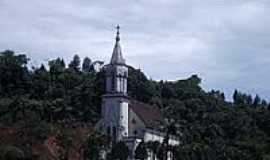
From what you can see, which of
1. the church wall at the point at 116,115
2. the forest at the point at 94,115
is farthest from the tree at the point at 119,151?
the church wall at the point at 116,115

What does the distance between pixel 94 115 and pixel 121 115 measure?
6.48 m

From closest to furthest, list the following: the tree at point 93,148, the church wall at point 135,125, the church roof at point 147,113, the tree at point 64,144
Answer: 1. the tree at point 64,144
2. the tree at point 93,148
3. the church wall at point 135,125
4. the church roof at point 147,113

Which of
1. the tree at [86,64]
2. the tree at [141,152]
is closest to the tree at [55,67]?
the tree at [86,64]

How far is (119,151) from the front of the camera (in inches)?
2805

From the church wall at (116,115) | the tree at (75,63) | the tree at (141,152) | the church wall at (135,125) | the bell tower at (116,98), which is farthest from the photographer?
the tree at (75,63)

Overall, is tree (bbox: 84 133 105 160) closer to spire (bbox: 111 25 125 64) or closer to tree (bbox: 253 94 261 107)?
spire (bbox: 111 25 125 64)

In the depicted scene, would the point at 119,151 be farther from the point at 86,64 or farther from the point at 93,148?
the point at 86,64

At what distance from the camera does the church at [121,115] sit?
80.8 meters

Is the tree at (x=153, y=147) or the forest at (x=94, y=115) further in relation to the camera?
the tree at (x=153, y=147)

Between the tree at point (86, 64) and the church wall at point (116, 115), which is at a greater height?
the tree at point (86, 64)

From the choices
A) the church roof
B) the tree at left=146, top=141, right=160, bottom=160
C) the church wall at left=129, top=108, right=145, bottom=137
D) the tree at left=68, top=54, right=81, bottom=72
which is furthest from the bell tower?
the tree at left=68, top=54, right=81, bottom=72

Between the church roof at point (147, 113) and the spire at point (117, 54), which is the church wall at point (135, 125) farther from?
the spire at point (117, 54)

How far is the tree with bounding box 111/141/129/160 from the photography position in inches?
2756

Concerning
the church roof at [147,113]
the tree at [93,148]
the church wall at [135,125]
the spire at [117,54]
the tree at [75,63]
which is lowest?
the tree at [93,148]
